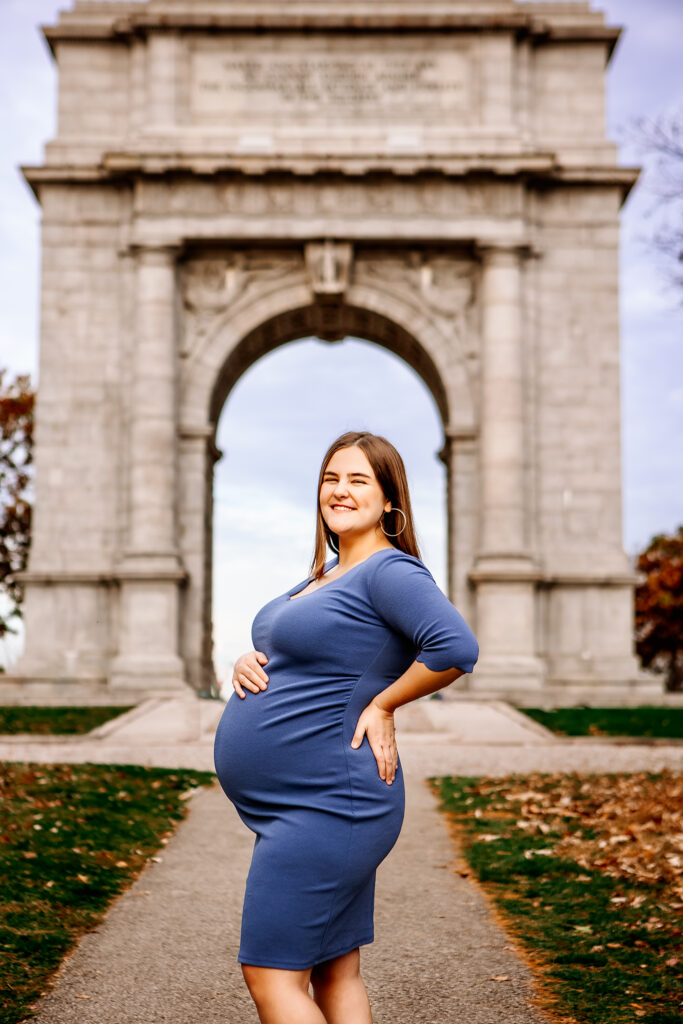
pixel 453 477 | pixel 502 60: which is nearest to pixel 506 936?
pixel 453 477

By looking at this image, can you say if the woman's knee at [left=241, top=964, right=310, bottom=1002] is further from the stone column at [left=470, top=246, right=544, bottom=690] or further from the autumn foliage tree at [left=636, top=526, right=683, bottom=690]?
the autumn foliage tree at [left=636, top=526, right=683, bottom=690]

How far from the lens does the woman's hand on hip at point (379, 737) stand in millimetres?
3512

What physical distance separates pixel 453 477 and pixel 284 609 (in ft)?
78.2

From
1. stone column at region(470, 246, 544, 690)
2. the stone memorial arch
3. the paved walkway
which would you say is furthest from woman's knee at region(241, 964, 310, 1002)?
the stone memorial arch

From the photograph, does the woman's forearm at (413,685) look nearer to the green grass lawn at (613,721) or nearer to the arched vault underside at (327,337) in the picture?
the green grass lawn at (613,721)

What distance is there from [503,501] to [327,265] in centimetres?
645

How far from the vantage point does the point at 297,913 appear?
3438 mm

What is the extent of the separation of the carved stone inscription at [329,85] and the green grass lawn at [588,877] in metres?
18.4

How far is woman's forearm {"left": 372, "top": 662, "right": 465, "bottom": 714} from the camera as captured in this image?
11.4 ft

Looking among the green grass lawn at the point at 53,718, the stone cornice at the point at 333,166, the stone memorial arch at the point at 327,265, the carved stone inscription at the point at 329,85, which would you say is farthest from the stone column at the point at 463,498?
the green grass lawn at the point at 53,718

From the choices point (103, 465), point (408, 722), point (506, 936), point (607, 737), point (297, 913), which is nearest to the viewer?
point (297, 913)

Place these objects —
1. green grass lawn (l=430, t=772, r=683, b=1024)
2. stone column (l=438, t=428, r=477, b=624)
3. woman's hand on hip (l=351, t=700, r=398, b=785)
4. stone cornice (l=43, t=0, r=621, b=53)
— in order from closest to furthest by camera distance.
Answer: woman's hand on hip (l=351, t=700, r=398, b=785) < green grass lawn (l=430, t=772, r=683, b=1024) < stone column (l=438, t=428, r=477, b=624) < stone cornice (l=43, t=0, r=621, b=53)

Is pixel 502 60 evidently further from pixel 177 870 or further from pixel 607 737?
pixel 177 870

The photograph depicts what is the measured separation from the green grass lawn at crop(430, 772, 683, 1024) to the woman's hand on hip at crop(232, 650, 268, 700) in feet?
8.68
